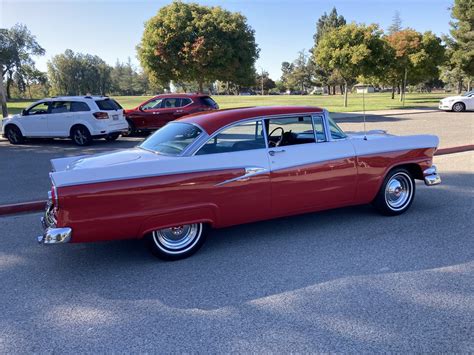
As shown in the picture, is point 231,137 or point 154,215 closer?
point 154,215

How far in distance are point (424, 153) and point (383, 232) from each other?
150 cm

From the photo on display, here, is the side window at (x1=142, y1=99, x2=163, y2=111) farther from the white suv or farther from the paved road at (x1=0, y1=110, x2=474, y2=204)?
the white suv

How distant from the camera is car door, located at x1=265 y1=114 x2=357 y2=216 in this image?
4.54 meters

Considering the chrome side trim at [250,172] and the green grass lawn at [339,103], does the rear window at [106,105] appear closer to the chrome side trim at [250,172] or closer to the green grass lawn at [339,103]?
the chrome side trim at [250,172]

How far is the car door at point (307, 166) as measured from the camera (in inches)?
179

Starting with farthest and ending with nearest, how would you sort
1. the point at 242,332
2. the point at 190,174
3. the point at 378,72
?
the point at 378,72 < the point at 190,174 < the point at 242,332

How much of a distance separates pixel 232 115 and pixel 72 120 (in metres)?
10.3

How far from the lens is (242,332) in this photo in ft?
9.67

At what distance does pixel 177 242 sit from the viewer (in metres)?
4.27

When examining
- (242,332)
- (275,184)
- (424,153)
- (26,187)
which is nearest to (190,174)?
(275,184)

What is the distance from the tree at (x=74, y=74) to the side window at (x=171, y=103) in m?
81.9

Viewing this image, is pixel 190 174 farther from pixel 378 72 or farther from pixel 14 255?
pixel 378 72

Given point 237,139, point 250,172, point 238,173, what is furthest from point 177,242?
point 237,139

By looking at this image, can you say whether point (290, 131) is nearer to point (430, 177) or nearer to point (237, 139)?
point (237, 139)
